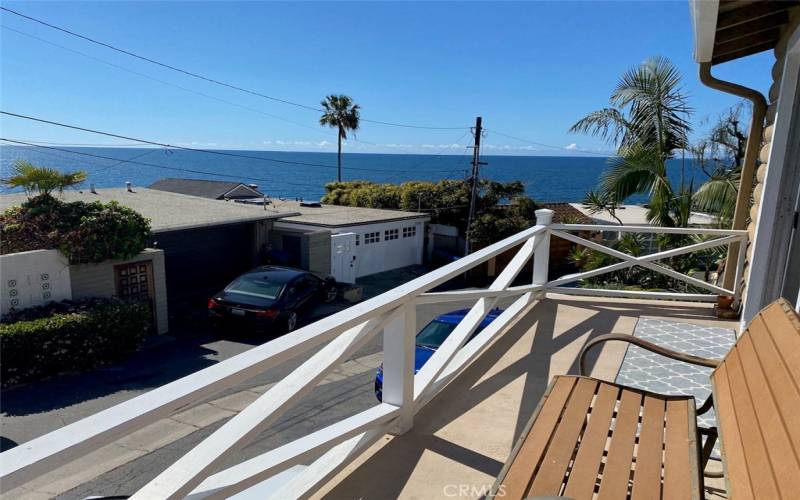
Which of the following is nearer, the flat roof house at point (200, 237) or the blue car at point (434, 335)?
the blue car at point (434, 335)

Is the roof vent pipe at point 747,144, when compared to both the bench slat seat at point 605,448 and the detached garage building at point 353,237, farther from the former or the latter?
the detached garage building at point 353,237

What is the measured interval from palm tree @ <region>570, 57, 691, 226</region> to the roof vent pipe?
8.10 ft

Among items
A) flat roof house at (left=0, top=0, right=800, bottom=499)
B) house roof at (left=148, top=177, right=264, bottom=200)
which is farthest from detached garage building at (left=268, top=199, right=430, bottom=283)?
flat roof house at (left=0, top=0, right=800, bottom=499)

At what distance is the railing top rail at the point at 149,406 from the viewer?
1.02 m

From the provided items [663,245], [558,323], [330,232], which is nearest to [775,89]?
[558,323]

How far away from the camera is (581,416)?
79.7 inches

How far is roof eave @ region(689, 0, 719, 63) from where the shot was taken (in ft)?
9.85

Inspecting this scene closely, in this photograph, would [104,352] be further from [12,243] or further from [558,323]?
[558,323]

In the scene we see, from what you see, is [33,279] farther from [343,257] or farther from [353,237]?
[353,237]

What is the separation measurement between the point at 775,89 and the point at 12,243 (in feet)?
46.1

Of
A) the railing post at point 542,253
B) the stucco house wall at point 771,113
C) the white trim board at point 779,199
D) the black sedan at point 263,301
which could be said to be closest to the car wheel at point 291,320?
the black sedan at point 263,301

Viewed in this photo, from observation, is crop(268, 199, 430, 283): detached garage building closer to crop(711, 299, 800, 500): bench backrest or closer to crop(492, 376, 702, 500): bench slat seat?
crop(492, 376, 702, 500): bench slat seat

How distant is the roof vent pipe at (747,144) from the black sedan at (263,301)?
10.00 m

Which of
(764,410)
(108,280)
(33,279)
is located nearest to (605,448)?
(764,410)
